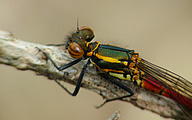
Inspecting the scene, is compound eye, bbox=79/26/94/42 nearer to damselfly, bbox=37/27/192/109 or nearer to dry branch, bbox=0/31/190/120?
damselfly, bbox=37/27/192/109

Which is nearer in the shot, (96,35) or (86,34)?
(86,34)

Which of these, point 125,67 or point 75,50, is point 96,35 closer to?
point 125,67

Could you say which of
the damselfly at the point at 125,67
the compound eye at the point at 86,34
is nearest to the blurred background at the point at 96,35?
the compound eye at the point at 86,34

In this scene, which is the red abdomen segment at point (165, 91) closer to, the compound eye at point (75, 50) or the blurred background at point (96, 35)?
the compound eye at point (75, 50)

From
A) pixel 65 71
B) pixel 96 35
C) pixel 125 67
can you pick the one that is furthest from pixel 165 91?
pixel 96 35

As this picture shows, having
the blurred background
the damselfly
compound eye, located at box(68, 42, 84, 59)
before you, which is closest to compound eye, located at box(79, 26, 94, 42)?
the damselfly

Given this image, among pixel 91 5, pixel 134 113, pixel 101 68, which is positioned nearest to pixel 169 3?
pixel 91 5

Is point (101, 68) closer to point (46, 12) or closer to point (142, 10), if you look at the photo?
point (46, 12)
